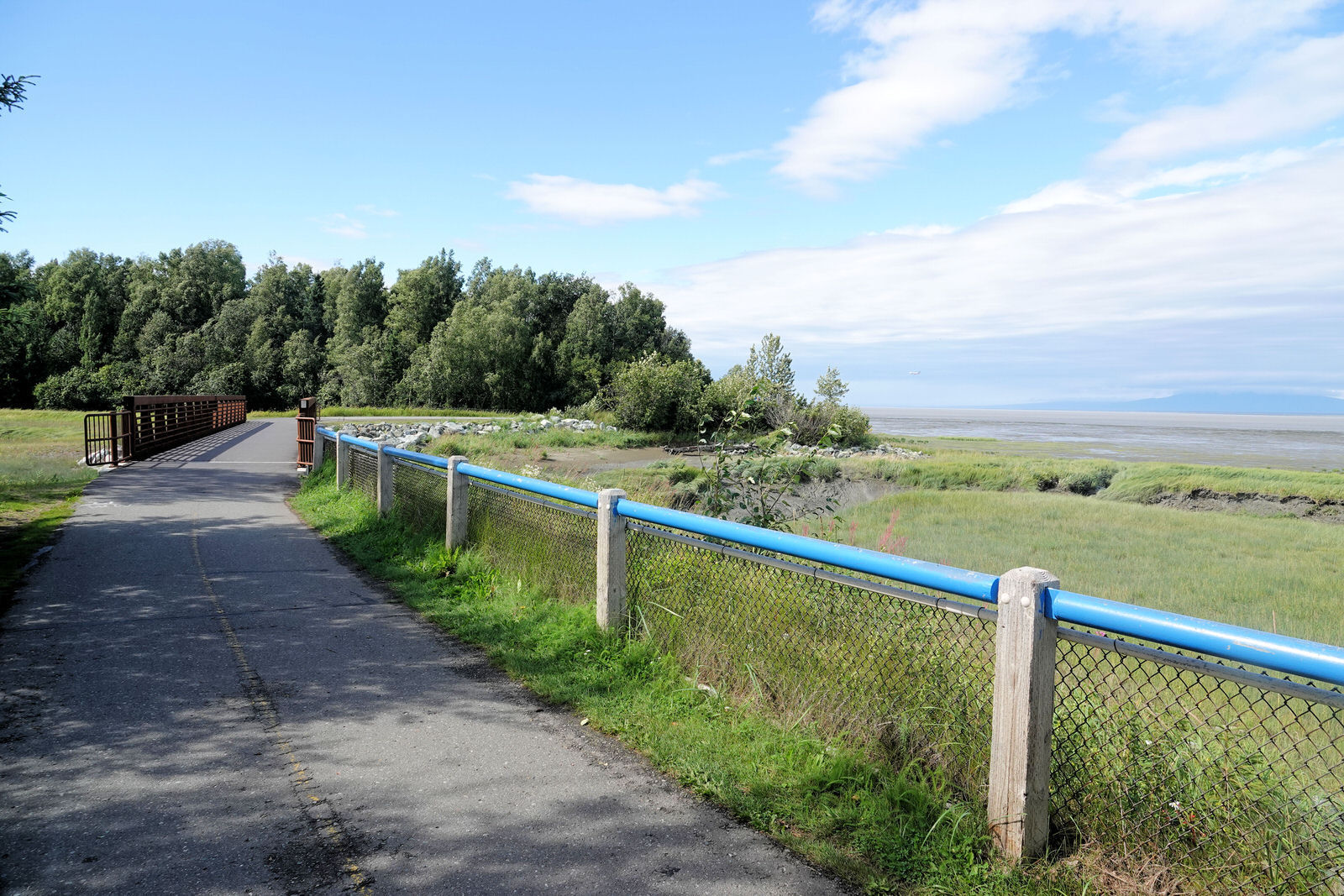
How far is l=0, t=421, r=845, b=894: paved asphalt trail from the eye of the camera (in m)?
3.02

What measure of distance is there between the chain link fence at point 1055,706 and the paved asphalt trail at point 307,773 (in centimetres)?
92

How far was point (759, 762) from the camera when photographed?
386cm

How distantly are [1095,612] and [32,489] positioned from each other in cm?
1747

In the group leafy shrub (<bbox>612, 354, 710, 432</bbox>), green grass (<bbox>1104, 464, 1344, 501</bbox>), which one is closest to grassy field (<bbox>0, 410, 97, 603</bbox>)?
leafy shrub (<bbox>612, 354, 710, 432</bbox>)

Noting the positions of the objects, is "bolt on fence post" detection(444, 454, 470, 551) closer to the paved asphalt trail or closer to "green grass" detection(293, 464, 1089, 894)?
the paved asphalt trail

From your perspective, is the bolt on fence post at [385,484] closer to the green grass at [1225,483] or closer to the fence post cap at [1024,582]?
the fence post cap at [1024,582]

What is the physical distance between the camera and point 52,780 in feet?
12.2

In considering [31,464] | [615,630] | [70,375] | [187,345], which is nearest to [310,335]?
[187,345]

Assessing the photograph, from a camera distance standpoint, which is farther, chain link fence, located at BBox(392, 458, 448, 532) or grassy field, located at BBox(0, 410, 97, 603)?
grassy field, located at BBox(0, 410, 97, 603)

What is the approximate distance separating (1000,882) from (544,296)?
8209 cm

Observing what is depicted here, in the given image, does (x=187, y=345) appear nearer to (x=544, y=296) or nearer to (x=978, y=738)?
(x=544, y=296)

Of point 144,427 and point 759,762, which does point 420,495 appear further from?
point 144,427

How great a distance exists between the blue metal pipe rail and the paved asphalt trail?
123cm

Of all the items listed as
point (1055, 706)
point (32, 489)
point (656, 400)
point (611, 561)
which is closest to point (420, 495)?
point (611, 561)
